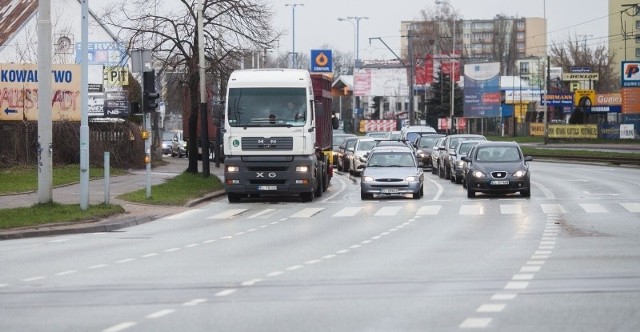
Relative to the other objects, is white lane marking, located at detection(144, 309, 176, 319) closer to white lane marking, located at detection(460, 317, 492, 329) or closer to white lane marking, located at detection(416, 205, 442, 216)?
white lane marking, located at detection(460, 317, 492, 329)

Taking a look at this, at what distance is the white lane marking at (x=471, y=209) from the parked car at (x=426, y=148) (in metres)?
28.1

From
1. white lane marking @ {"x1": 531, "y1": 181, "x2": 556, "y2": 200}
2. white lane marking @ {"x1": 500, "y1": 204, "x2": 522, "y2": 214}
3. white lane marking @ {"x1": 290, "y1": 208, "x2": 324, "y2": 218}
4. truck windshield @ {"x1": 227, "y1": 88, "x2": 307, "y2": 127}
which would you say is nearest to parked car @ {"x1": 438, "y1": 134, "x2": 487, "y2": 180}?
white lane marking @ {"x1": 531, "y1": 181, "x2": 556, "y2": 200}

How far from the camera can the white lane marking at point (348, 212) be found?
31.7 metres

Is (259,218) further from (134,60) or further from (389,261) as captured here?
(389,261)

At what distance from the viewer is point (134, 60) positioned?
34562 mm

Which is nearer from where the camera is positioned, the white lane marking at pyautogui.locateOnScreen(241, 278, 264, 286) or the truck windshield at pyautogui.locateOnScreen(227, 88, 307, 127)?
the white lane marking at pyautogui.locateOnScreen(241, 278, 264, 286)

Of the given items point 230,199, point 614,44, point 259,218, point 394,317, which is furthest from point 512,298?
point 614,44

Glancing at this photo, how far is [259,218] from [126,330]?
1948 centimetres

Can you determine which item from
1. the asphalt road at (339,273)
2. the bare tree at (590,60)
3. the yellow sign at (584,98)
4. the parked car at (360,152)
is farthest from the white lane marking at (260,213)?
the bare tree at (590,60)

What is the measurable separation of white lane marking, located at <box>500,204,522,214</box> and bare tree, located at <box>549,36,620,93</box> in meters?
111

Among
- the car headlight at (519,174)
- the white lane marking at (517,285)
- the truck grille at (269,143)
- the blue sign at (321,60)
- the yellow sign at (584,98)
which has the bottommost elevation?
the white lane marking at (517,285)

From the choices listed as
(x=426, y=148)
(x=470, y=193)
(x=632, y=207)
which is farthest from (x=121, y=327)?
(x=426, y=148)

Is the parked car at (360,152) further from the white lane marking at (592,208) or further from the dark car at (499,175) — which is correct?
the white lane marking at (592,208)

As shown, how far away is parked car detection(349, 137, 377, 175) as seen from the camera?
57344 mm
